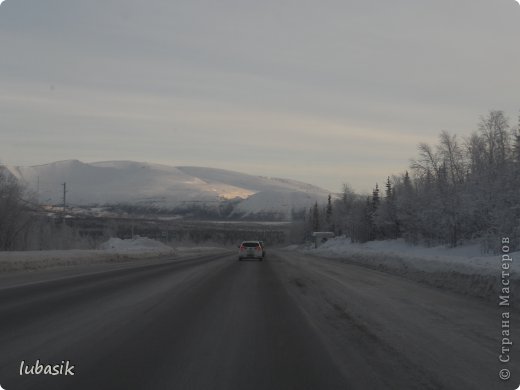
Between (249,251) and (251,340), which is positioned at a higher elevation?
(249,251)

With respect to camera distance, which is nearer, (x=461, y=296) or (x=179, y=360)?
(x=179, y=360)

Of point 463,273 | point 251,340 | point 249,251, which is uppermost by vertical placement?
point 463,273

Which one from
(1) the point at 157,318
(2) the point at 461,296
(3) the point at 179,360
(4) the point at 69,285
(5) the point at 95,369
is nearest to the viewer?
(5) the point at 95,369

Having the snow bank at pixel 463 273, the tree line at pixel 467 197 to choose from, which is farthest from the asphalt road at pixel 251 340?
the tree line at pixel 467 197

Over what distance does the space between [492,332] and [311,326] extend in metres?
3.27

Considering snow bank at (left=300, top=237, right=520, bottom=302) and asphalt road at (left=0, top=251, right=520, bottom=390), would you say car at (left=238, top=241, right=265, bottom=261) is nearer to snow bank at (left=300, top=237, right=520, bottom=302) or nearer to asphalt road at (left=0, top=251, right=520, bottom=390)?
snow bank at (left=300, top=237, right=520, bottom=302)

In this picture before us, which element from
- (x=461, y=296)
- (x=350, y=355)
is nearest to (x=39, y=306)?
(x=350, y=355)

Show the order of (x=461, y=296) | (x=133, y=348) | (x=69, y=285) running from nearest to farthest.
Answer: (x=133, y=348)
(x=461, y=296)
(x=69, y=285)

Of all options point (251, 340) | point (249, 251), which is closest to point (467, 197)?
point (249, 251)

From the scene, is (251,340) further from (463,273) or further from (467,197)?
(467,197)

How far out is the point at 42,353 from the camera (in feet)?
27.2

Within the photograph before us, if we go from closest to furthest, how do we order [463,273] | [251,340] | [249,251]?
[251,340], [463,273], [249,251]

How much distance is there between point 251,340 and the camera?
9.64 meters

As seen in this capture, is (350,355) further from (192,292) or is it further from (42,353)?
(192,292)
